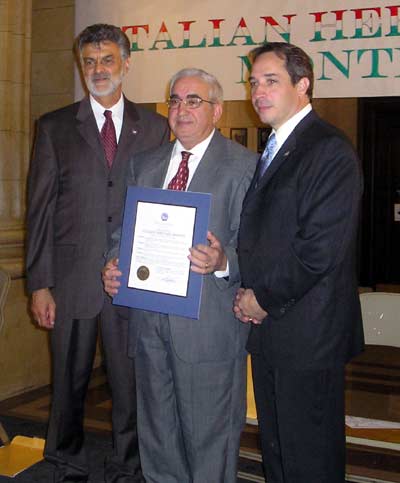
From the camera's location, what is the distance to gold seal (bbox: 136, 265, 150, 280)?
2596 millimetres

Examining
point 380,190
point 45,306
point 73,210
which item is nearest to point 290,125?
point 73,210

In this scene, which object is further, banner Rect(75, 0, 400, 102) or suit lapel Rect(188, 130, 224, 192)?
banner Rect(75, 0, 400, 102)

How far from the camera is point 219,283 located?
265 cm

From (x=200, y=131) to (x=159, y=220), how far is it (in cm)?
Result: 40

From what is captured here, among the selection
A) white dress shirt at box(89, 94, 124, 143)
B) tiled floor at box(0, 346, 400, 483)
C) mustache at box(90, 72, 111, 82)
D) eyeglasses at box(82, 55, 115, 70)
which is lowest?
tiled floor at box(0, 346, 400, 483)

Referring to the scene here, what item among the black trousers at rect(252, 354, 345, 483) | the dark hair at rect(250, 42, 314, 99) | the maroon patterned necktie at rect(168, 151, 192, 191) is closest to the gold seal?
the maroon patterned necktie at rect(168, 151, 192, 191)

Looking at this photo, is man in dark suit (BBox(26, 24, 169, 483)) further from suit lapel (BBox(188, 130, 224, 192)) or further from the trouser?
suit lapel (BBox(188, 130, 224, 192))

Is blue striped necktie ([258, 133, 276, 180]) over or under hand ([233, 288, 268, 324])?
over

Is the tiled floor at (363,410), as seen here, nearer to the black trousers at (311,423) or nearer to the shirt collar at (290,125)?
the black trousers at (311,423)

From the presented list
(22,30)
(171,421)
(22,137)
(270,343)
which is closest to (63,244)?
(171,421)

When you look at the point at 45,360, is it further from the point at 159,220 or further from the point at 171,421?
the point at 159,220

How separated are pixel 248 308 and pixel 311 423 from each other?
17.0 inches

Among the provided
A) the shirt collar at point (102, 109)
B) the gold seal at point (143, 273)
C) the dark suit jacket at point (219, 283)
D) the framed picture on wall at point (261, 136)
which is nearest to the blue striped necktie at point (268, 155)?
the dark suit jacket at point (219, 283)

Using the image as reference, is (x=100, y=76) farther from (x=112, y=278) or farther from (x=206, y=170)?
(x=112, y=278)
